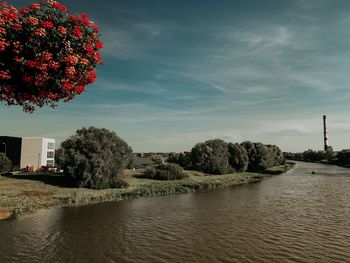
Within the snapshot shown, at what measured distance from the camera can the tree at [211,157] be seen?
96875mm

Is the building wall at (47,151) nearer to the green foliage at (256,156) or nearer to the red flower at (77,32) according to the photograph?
the green foliage at (256,156)

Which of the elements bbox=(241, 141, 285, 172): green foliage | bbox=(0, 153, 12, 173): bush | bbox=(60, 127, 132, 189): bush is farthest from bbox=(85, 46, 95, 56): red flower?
bbox=(241, 141, 285, 172): green foliage

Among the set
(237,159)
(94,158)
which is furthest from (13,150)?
(237,159)

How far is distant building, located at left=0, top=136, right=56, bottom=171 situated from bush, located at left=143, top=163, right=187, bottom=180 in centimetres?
4382

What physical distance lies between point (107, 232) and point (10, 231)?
914cm

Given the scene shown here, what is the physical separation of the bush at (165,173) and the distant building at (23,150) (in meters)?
43.8

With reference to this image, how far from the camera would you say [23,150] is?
10212 cm

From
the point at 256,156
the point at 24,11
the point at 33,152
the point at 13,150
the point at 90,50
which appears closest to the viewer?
the point at 24,11

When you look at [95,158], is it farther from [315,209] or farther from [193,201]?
[315,209]

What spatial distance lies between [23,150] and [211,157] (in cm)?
5908

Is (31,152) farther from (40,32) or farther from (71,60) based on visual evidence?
(40,32)

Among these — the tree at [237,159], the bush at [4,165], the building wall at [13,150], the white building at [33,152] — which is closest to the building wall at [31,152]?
the white building at [33,152]

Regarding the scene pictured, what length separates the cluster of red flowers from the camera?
998 centimetres

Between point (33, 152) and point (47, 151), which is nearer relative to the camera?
point (33, 152)
